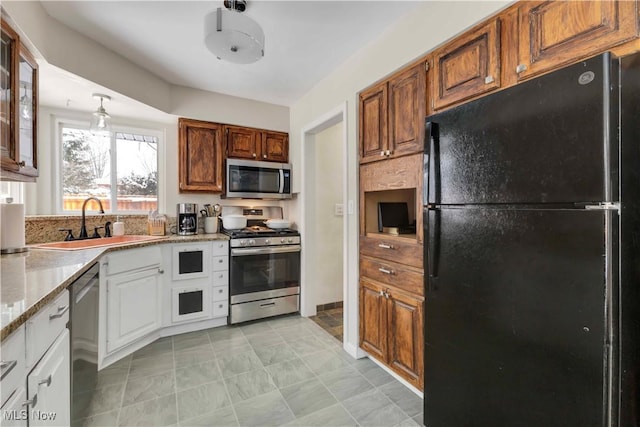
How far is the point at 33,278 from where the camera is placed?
1.21m

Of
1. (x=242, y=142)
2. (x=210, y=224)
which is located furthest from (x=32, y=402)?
(x=242, y=142)

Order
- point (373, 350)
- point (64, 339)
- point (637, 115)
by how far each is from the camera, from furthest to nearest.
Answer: point (373, 350), point (64, 339), point (637, 115)

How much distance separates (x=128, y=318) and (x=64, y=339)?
120cm

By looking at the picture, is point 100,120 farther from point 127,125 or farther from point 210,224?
point 210,224

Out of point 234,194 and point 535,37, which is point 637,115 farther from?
point 234,194

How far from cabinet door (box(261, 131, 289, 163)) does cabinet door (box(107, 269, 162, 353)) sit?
5.83 feet

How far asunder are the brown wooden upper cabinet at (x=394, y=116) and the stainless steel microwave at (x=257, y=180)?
4.51 ft

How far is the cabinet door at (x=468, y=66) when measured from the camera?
1384 millimetres

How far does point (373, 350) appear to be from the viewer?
214 cm

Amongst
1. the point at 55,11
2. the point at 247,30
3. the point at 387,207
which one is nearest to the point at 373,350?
the point at 387,207

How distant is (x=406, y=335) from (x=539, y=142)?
135 centimetres

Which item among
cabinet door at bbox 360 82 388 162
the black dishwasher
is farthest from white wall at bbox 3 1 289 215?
cabinet door at bbox 360 82 388 162

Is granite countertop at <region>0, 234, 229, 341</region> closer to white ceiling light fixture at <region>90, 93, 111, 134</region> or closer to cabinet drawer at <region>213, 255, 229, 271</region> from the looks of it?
cabinet drawer at <region>213, 255, 229, 271</region>

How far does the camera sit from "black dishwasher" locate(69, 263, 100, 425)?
52.6 inches
